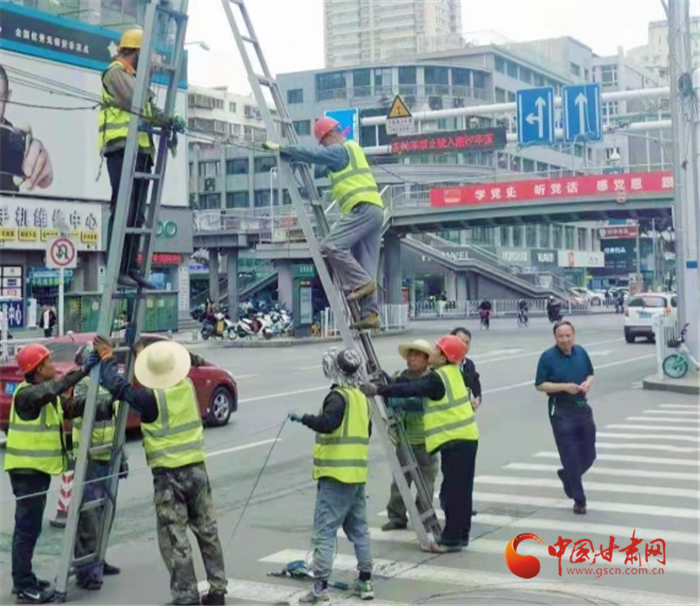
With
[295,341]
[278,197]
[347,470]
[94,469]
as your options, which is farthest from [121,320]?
[278,197]

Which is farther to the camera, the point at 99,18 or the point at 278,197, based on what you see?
the point at 278,197

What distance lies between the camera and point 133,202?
7469 millimetres

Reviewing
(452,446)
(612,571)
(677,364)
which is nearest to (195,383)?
(452,446)

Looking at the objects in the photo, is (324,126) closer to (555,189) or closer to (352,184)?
(352,184)

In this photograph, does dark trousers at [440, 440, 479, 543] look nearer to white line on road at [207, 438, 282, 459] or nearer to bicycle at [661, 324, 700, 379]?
white line on road at [207, 438, 282, 459]

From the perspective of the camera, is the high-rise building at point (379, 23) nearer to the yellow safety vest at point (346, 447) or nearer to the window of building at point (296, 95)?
the window of building at point (296, 95)

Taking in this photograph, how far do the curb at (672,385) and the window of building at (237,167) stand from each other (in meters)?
66.7

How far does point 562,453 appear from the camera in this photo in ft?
31.3

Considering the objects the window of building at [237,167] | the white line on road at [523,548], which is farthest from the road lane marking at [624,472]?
the window of building at [237,167]

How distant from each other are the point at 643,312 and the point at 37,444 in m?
30.7

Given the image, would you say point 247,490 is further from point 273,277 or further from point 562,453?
point 273,277

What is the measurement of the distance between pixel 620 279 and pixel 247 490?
310ft

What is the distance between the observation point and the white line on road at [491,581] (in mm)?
6781

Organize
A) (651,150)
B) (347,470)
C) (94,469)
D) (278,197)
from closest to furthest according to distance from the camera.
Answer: (347,470) → (94,469) → (278,197) → (651,150)
